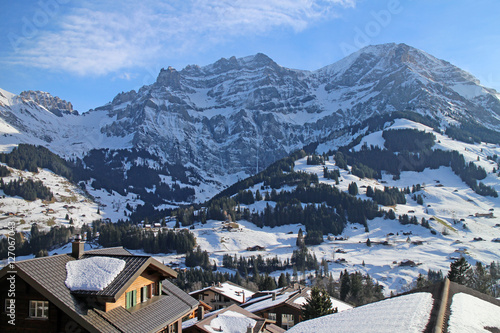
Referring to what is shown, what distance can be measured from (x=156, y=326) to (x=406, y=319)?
11.2m

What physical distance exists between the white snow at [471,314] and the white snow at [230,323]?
25.9 metres

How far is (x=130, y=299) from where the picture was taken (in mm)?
19938

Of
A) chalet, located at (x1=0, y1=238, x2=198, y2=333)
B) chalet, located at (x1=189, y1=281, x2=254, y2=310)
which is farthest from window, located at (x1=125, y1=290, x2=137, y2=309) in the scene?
chalet, located at (x1=189, y1=281, x2=254, y2=310)

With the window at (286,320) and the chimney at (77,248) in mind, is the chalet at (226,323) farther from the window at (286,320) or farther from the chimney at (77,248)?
the chimney at (77,248)

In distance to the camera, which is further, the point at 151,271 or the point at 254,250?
the point at 254,250

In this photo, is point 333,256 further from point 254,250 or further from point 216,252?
point 216,252

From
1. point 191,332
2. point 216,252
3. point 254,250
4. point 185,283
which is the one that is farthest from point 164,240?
point 191,332

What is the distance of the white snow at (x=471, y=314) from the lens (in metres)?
14.0

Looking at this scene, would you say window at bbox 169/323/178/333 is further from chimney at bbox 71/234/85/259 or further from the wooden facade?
the wooden facade

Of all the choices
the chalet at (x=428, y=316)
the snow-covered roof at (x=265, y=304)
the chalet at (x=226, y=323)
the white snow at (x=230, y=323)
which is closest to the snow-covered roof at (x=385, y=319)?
the chalet at (x=428, y=316)

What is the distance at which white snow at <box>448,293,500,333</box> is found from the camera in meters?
14.0

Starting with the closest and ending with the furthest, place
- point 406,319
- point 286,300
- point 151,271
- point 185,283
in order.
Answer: point 406,319
point 151,271
point 286,300
point 185,283

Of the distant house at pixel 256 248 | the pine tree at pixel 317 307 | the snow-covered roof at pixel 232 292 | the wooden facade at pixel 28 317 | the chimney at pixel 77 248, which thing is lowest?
the distant house at pixel 256 248

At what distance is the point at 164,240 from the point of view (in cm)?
19900
